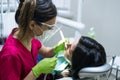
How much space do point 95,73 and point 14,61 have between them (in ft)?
1.50

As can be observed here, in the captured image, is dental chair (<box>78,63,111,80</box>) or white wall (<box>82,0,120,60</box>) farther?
white wall (<box>82,0,120,60</box>)

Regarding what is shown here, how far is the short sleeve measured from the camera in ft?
4.43

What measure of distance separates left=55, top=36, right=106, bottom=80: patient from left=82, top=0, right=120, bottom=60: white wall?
1.21 metres

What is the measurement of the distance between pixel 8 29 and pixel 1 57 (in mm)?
852

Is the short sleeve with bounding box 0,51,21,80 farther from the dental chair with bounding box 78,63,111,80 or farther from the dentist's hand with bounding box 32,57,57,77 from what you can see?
the dental chair with bounding box 78,63,111,80

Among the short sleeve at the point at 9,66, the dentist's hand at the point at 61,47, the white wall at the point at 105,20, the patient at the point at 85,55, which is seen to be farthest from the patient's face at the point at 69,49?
the white wall at the point at 105,20

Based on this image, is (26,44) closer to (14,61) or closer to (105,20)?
(14,61)

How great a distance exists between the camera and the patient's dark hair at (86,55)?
145 cm

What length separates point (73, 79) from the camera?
1.51 m

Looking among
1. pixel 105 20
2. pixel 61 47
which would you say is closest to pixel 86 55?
pixel 61 47

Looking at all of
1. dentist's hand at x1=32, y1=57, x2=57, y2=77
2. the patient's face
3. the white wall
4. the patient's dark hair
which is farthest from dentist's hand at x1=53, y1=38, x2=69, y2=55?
the white wall

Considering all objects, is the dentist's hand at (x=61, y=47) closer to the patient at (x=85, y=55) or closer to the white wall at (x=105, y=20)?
the patient at (x=85, y=55)

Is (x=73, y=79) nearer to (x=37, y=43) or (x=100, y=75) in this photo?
(x=100, y=75)

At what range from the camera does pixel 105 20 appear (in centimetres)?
272
